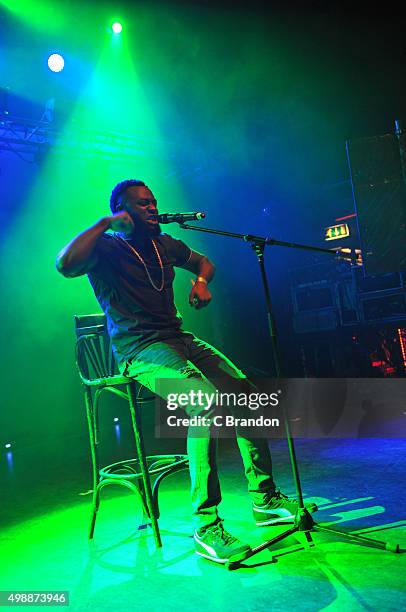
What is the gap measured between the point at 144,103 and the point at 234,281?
10.9 feet

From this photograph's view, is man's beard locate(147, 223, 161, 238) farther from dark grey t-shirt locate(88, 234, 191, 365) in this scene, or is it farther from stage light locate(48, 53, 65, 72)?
stage light locate(48, 53, 65, 72)

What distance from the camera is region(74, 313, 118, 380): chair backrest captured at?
9.13 ft

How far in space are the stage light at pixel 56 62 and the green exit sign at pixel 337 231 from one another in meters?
4.54

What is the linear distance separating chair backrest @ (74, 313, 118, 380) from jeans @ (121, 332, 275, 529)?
34cm

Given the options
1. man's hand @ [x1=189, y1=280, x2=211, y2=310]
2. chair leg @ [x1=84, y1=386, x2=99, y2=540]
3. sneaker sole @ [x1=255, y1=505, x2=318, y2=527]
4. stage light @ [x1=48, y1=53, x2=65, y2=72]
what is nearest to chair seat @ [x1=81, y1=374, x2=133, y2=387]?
chair leg @ [x1=84, y1=386, x2=99, y2=540]

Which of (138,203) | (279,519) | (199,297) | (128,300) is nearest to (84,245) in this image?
(128,300)

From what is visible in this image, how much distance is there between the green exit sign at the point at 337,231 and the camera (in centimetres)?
798

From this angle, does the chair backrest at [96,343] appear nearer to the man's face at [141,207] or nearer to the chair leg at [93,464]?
the chair leg at [93,464]

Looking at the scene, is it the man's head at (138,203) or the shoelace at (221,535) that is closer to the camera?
the shoelace at (221,535)

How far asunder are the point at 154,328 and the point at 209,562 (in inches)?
42.5

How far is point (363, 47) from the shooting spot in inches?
250

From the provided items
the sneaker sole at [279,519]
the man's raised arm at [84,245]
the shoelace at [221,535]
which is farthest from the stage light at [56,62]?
the shoelace at [221,535]

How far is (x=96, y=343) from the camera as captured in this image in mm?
2998

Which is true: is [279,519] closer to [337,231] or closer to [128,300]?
[128,300]
